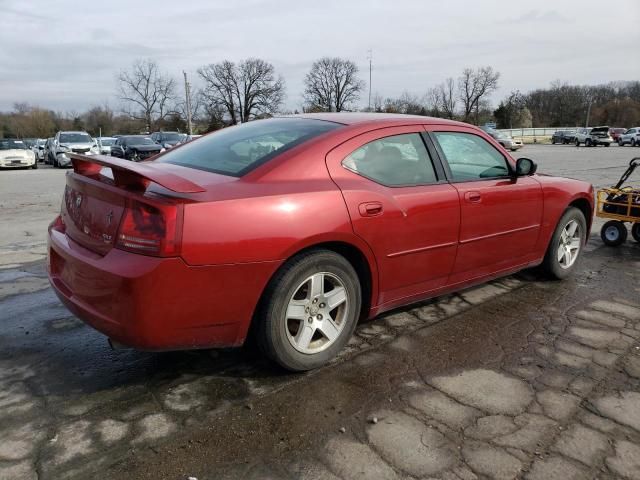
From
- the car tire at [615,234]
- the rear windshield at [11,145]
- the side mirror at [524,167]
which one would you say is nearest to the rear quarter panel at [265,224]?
the side mirror at [524,167]

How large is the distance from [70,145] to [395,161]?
79.5 ft

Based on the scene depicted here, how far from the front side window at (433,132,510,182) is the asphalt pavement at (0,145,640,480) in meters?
1.09

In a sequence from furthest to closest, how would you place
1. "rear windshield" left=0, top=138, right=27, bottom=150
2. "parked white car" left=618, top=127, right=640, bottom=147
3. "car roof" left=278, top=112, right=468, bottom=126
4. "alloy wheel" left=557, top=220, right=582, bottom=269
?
"parked white car" left=618, top=127, right=640, bottom=147, "rear windshield" left=0, top=138, right=27, bottom=150, "alloy wheel" left=557, top=220, right=582, bottom=269, "car roof" left=278, top=112, right=468, bottom=126

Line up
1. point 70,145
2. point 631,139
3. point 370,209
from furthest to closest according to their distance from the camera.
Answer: point 631,139
point 70,145
point 370,209

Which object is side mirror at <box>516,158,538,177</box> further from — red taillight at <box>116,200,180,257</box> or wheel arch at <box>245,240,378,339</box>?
red taillight at <box>116,200,180,257</box>

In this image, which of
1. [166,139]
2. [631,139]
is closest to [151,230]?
[166,139]

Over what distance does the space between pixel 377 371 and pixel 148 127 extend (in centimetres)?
7489

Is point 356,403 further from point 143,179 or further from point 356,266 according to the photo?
point 143,179

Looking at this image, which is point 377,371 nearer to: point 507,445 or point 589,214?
point 507,445

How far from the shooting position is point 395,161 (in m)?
3.45

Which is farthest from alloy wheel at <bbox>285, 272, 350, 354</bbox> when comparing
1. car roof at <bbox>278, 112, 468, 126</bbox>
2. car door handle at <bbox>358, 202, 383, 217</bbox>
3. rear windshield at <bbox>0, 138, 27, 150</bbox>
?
rear windshield at <bbox>0, 138, 27, 150</bbox>

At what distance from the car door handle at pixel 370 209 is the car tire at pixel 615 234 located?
463 centimetres

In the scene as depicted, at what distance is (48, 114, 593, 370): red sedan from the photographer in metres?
2.51

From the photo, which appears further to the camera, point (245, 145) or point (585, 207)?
point (585, 207)
